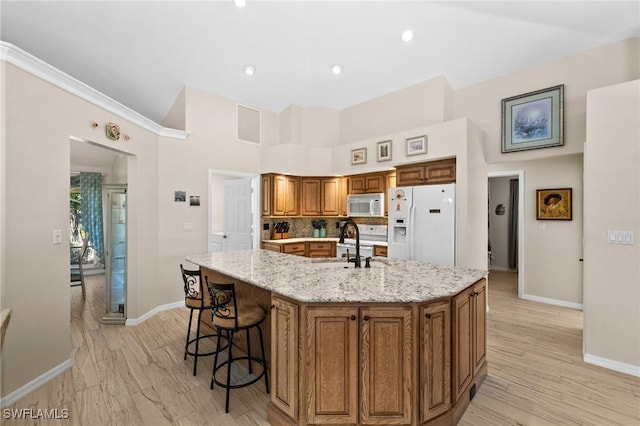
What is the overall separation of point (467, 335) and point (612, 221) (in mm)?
1914

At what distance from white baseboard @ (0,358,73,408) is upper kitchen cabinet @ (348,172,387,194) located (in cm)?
442

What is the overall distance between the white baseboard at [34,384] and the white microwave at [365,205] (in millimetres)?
4213

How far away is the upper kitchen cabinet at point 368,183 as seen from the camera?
4934mm

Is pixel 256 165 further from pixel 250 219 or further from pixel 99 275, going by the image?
pixel 99 275

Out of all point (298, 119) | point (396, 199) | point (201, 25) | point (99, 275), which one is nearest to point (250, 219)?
point (298, 119)

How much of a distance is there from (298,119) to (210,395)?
186 inches

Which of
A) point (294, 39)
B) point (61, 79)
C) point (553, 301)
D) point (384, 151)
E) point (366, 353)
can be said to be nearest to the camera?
point (366, 353)

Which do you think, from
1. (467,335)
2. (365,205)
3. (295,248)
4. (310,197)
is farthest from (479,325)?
(310,197)

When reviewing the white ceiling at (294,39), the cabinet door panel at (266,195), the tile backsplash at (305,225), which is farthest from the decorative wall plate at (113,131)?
the tile backsplash at (305,225)

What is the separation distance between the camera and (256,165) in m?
5.35

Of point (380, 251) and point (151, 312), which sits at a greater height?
point (380, 251)

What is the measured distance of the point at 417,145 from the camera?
417cm

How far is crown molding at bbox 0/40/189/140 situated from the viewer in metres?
2.12

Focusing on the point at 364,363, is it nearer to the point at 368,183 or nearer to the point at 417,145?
the point at 417,145
